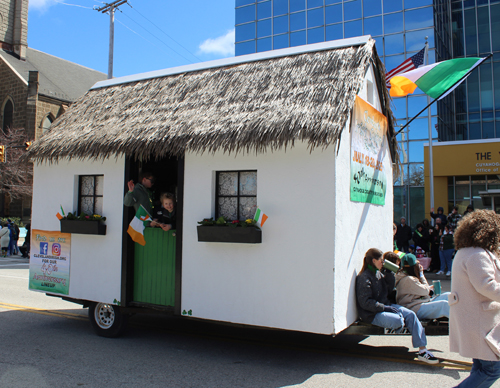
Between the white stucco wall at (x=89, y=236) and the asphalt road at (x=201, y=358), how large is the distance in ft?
Result: 2.51

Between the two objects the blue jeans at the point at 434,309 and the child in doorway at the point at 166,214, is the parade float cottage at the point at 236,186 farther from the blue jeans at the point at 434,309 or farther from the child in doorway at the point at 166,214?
the blue jeans at the point at 434,309

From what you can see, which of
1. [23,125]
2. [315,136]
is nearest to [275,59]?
[315,136]

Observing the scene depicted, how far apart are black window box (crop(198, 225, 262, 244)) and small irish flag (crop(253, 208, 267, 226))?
113mm

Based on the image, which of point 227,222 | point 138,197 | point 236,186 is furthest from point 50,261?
point 236,186

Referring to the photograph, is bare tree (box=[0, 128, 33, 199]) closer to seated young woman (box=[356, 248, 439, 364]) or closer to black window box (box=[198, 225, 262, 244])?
black window box (box=[198, 225, 262, 244])

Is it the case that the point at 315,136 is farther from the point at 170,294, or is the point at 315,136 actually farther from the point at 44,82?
the point at 44,82

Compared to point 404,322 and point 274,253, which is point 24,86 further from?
point 404,322

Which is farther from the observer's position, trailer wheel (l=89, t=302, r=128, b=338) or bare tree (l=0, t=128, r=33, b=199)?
bare tree (l=0, t=128, r=33, b=199)

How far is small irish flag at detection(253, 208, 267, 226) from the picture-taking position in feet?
17.9

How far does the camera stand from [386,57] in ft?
88.5

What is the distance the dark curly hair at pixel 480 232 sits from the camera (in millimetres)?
3604

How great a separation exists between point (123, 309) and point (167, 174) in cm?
319

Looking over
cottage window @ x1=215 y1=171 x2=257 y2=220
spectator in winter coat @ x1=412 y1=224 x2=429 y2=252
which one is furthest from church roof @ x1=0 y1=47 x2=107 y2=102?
cottage window @ x1=215 y1=171 x2=257 y2=220

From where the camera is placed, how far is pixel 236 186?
596 centimetres
